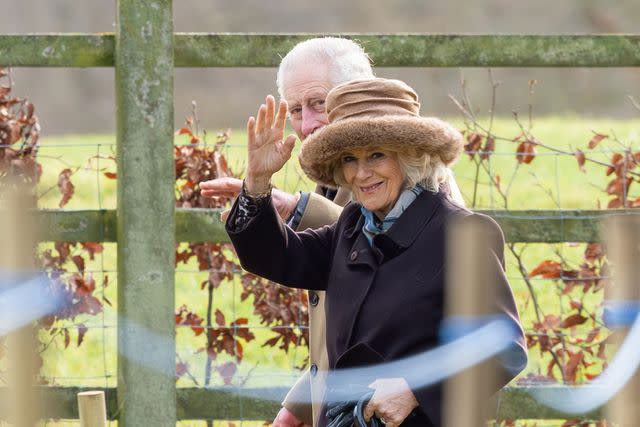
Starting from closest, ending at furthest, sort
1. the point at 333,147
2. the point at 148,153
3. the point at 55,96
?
the point at 333,147
the point at 148,153
the point at 55,96

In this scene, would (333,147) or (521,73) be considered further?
(521,73)

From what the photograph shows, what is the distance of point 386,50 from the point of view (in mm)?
3711

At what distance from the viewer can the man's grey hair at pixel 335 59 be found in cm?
301

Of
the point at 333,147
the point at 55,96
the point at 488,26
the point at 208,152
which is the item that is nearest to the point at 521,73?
the point at 488,26

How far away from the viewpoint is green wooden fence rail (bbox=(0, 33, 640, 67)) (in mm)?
3604

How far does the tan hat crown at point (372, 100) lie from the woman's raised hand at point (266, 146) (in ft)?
0.37

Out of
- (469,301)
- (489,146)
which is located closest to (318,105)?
(469,301)

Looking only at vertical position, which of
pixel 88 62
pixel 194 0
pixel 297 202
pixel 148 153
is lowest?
pixel 297 202

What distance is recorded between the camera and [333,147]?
8.64 ft

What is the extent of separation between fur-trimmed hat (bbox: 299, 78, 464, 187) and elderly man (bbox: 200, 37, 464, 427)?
0.22m

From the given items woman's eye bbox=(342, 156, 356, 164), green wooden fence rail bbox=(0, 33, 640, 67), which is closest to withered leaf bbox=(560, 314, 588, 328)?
green wooden fence rail bbox=(0, 33, 640, 67)

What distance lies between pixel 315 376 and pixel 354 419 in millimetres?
405

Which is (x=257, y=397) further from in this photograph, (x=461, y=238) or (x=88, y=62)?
(x=461, y=238)

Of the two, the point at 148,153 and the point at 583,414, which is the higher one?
the point at 148,153
